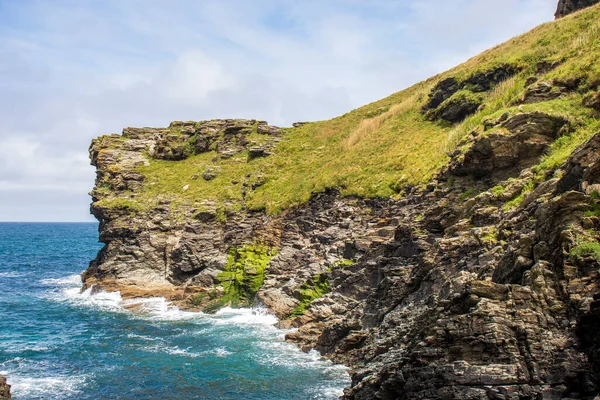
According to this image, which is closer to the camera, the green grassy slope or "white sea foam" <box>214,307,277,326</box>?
the green grassy slope

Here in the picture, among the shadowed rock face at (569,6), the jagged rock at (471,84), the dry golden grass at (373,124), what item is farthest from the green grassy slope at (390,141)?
the shadowed rock face at (569,6)

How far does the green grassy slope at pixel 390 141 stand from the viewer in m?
30.2

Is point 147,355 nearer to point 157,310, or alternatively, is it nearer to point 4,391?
point 4,391

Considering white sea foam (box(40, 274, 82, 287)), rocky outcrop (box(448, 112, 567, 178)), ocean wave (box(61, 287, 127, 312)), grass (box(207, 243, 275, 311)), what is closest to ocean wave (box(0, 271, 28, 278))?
white sea foam (box(40, 274, 82, 287))

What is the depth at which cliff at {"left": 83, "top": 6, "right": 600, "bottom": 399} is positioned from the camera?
13.8 meters

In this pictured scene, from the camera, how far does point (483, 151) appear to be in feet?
92.8

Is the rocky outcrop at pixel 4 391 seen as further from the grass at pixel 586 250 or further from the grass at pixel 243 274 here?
the grass at pixel 586 250

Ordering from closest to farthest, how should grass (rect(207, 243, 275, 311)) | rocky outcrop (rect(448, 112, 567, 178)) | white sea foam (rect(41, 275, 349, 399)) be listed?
rocky outcrop (rect(448, 112, 567, 178)) → white sea foam (rect(41, 275, 349, 399)) → grass (rect(207, 243, 275, 311))

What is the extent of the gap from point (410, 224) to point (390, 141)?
22855 millimetres

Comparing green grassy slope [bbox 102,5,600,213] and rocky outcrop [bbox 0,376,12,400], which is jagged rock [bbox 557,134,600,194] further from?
rocky outcrop [bbox 0,376,12,400]

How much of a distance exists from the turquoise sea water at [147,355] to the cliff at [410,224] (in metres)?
2.42

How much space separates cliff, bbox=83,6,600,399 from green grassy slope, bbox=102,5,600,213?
0.83 ft

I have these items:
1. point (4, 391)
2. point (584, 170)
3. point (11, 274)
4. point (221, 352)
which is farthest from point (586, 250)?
point (11, 274)

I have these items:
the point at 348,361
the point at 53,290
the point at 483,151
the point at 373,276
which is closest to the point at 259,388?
the point at 348,361
